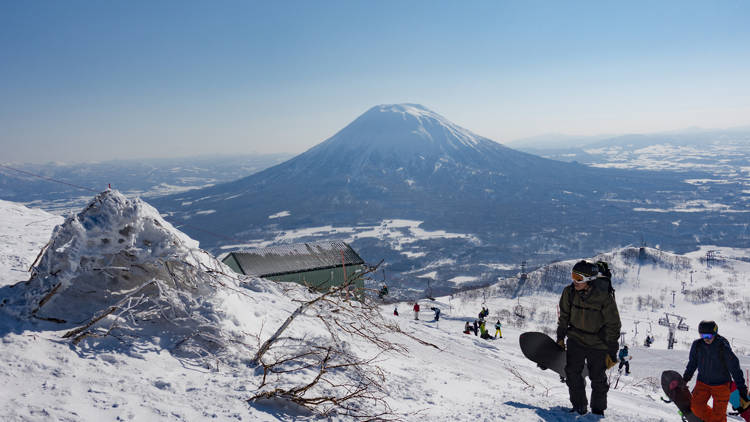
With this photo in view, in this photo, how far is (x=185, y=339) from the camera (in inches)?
161

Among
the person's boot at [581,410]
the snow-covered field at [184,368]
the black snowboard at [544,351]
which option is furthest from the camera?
the black snowboard at [544,351]

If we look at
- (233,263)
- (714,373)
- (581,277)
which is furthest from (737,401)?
(233,263)

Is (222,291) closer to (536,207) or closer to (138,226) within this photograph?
(138,226)

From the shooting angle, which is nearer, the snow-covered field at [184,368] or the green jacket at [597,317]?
the snow-covered field at [184,368]

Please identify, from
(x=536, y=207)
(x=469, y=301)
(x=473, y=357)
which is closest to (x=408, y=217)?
(x=536, y=207)

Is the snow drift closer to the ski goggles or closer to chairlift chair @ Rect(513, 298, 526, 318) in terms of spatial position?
the ski goggles

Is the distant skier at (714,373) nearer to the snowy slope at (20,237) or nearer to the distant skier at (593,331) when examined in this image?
the distant skier at (593,331)

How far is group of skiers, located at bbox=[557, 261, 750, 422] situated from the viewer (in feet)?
13.6

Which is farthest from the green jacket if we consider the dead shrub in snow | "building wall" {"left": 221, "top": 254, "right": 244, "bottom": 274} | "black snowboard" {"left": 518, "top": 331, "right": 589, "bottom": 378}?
"building wall" {"left": 221, "top": 254, "right": 244, "bottom": 274}

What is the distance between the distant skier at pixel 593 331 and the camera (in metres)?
4.14

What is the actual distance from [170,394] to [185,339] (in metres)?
0.87

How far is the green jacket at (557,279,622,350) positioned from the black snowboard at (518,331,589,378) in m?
0.59

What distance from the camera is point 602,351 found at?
4180mm

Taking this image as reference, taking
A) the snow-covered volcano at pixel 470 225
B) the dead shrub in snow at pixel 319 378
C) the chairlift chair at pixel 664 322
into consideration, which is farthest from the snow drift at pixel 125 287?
the snow-covered volcano at pixel 470 225
